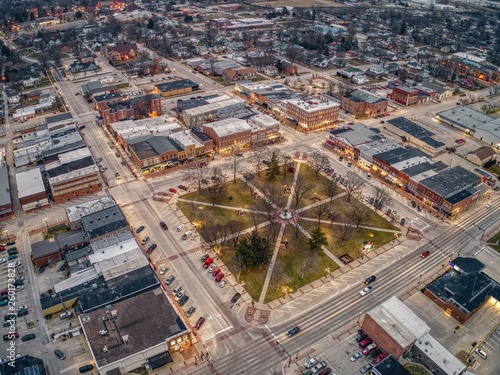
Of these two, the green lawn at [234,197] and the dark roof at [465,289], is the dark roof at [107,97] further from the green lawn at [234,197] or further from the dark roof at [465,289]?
the dark roof at [465,289]

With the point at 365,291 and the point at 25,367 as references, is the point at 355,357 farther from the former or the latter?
the point at 25,367

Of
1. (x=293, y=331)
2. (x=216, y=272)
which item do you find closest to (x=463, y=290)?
(x=293, y=331)

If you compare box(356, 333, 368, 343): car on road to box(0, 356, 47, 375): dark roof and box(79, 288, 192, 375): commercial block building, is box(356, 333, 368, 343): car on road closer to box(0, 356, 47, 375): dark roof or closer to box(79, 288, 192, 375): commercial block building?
box(79, 288, 192, 375): commercial block building

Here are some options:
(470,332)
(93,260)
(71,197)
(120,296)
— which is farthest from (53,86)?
(470,332)

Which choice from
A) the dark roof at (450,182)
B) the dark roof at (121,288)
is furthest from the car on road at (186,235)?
the dark roof at (450,182)

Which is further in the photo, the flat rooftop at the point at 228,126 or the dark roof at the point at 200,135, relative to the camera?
the flat rooftop at the point at 228,126

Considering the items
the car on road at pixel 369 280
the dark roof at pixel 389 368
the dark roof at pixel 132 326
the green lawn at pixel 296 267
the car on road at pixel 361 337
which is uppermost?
the dark roof at pixel 132 326
